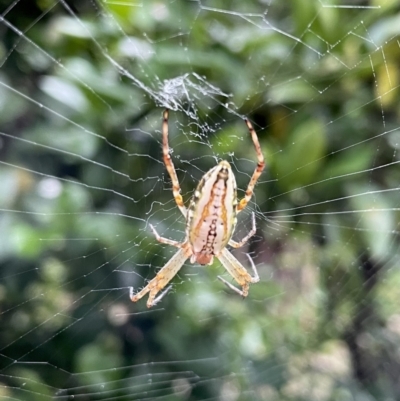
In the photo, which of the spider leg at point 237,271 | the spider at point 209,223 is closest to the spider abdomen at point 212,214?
the spider at point 209,223

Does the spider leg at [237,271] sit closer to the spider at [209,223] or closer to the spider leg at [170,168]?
the spider at [209,223]

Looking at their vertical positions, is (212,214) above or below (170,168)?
below

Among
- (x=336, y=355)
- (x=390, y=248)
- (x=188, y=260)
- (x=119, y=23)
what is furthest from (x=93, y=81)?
(x=336, y=355)

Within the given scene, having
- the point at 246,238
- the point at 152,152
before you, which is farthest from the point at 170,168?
the point at 246,238

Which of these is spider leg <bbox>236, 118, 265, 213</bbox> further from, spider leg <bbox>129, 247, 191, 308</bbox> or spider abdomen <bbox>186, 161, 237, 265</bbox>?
spider leg <bbox>129, 247, 191, 308</bbox>

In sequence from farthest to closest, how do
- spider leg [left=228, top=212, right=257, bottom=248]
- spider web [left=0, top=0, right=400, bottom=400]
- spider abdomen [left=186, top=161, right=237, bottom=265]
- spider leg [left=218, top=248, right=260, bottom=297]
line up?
spider leg [left=218, top=248, right=260, bottom=297]
spider leg [left=228, top=212, right=257, bottom=248]
spider web [left=0, top=0, right=400, bottom=400]
spider abdomen [left=186, top=161, right=237, bottom=265]

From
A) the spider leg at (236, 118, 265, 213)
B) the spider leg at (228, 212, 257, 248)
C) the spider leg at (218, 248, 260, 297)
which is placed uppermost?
the spider leg at (236, 118, 265, 213)

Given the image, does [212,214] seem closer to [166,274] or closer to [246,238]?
[246,238]

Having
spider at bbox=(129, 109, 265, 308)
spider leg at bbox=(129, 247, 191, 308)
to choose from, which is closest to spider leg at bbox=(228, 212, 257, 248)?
spider at bbox=(129, 109, 265, 308)
